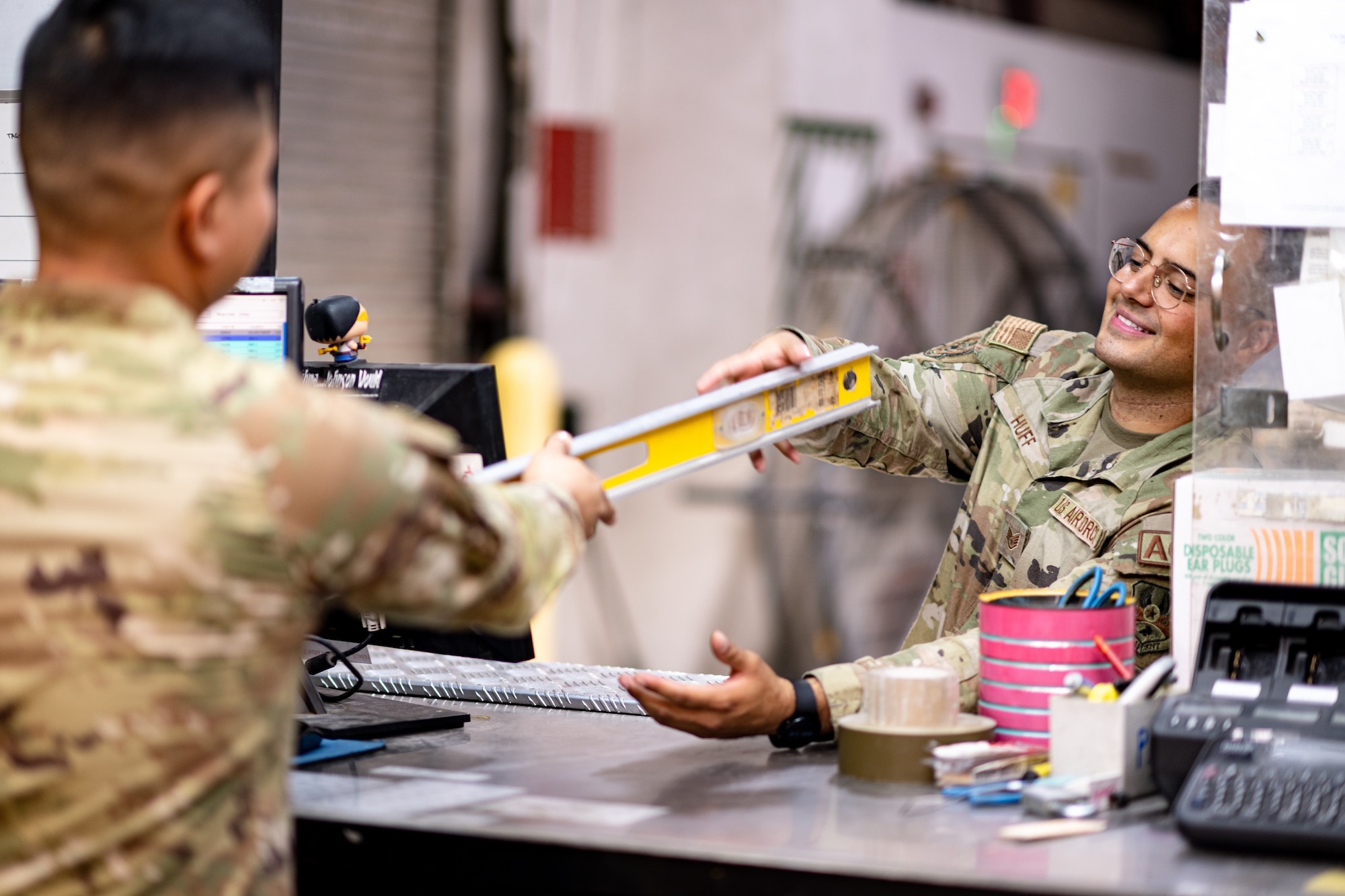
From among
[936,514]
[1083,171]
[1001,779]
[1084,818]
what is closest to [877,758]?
[1001,779]

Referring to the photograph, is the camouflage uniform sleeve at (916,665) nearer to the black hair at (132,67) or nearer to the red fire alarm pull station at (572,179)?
the black hair at (132,67)

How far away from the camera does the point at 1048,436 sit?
2496 millimetres

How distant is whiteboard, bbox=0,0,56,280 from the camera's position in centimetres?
239

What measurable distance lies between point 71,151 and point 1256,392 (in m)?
1.46

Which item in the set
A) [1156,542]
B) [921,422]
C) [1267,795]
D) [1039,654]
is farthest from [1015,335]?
[1267,795]

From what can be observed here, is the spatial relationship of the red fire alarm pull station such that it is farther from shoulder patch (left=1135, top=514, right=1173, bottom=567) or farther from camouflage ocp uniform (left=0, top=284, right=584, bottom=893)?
camouflage ocp uniform (left=0, top=284, right=584, bottom=893)

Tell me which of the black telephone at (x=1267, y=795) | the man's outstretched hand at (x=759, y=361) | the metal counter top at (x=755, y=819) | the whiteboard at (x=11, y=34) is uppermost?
the whiteboard at (x=11, y=34)

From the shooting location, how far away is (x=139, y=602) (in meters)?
1.15

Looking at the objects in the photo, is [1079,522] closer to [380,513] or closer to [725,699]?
[725,699]

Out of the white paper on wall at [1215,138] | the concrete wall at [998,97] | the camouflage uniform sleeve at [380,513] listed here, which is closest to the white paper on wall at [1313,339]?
the white paper on wall at [1215,138]

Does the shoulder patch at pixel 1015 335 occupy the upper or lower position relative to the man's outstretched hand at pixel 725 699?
upper

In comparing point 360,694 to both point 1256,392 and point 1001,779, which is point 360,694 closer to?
point 1001,779

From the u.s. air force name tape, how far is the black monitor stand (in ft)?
0.44

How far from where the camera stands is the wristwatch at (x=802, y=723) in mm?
1877
